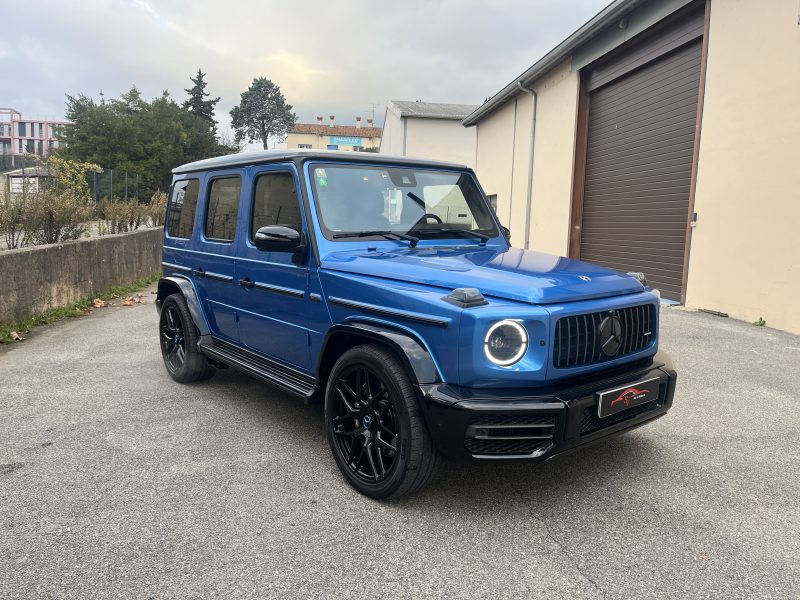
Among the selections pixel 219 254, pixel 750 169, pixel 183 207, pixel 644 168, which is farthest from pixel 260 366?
pixel 644 168

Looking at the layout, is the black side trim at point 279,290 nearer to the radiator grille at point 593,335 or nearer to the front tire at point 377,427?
the front tire at point 377,427

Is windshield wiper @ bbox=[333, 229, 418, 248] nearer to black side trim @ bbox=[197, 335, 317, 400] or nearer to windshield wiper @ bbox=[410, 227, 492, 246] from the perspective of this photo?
windshield wiper @ bbox=[410, 227, 492, 246]

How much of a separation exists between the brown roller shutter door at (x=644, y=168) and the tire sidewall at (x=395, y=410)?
26.9ft

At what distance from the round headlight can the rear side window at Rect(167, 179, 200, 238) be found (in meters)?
3.29

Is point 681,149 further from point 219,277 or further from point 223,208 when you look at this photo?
point 219,277

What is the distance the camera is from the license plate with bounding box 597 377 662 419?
109 inches

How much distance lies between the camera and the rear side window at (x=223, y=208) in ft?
14.4

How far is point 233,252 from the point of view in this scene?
4.34 metres

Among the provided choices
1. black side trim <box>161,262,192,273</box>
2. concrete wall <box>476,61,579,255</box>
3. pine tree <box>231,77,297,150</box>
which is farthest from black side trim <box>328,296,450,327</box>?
pine tree <box>231,77,297,150</box>

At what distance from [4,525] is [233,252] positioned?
217 cm

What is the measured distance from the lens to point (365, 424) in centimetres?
308

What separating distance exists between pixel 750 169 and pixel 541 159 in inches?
294

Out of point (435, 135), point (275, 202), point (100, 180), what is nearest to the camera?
point (275, 202)

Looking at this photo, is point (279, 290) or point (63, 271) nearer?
point (279, 290)
